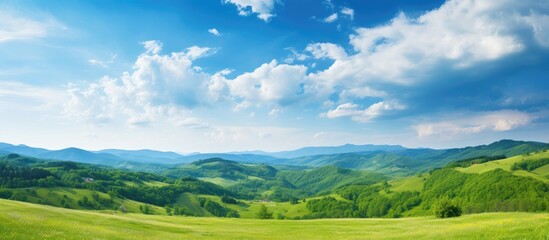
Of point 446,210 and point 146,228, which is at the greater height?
point 146,228

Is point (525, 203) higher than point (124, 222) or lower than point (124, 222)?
lower

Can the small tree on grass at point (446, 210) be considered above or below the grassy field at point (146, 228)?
below

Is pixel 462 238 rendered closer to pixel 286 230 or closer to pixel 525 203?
pixel 286 230

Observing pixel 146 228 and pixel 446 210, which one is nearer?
pixel 146 228

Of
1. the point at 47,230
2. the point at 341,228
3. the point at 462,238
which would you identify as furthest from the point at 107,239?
the point at 341,228

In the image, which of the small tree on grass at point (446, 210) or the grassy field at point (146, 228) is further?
the small tree on grass at point (446, 210)

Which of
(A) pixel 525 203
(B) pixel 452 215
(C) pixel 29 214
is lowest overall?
(A) pixel 525 203

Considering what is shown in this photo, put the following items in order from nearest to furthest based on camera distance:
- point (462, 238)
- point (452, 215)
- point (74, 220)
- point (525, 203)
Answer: point (462, 238) < point (74, 220) < point (452, 215) < point (525, 203)

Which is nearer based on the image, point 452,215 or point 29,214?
point 29,214

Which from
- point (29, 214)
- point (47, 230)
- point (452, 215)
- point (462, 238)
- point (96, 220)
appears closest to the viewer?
point (462, 238)

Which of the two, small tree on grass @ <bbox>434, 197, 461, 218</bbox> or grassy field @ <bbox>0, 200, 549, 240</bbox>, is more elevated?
grassy field @ <bbox>0, 200, 549, 240</bbox>

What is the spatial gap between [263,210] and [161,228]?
329ft

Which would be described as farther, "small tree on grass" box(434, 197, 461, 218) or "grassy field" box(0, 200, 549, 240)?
"small tree on grass" box(434, 197, 461, 218)

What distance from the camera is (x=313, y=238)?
5156 centimetres
